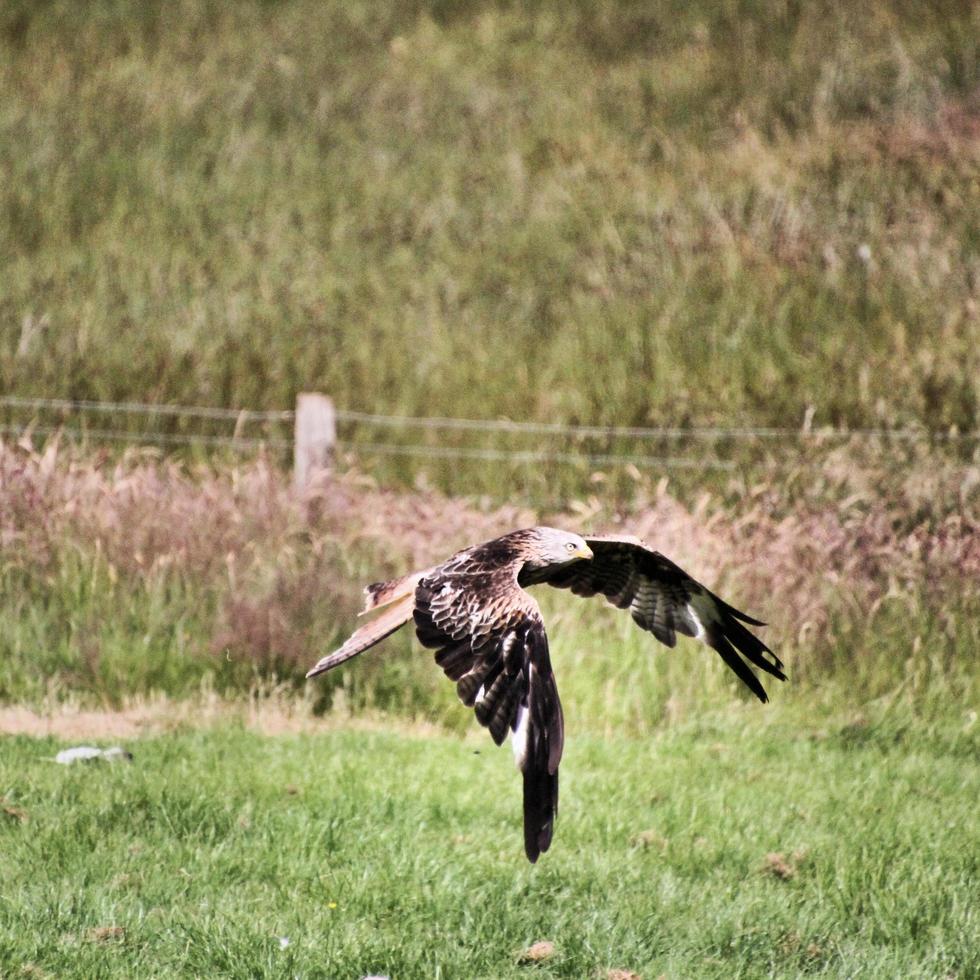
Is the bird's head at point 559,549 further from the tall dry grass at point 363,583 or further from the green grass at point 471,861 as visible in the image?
the tall dry grass at point 363,583

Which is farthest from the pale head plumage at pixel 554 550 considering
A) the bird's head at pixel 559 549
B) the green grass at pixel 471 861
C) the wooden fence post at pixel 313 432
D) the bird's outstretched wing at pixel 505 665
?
the wooden fence post at pixel 313 432

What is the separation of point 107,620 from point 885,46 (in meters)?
13.5

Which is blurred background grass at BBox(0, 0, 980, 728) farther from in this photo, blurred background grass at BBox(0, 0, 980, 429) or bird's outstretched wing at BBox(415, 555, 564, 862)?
bird's outstretched wing at BBox(415, 555, 564, 862)

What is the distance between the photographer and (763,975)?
4945 millimetres

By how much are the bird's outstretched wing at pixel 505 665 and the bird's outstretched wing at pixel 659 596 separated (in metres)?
1.15

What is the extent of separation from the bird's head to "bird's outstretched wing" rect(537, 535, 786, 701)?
492 mm

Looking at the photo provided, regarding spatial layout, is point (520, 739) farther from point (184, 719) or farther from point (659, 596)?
point (184, 719)

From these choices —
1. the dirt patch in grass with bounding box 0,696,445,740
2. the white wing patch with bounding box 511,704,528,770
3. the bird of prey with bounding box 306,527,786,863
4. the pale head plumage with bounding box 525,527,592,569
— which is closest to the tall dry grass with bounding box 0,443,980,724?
the dirt patch in grass with bounding box 0,696,445,740

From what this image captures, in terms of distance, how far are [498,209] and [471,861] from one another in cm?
1120

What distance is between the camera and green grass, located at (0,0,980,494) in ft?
41.1

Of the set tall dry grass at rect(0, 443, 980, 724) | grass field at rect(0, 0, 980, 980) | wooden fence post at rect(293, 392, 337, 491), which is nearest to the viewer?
grass field at rect(0, 0, 980, 980)

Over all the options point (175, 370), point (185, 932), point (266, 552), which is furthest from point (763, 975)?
point (175, 370)

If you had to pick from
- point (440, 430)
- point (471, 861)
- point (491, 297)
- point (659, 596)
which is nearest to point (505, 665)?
point (471, 861)

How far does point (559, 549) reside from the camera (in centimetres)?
533
